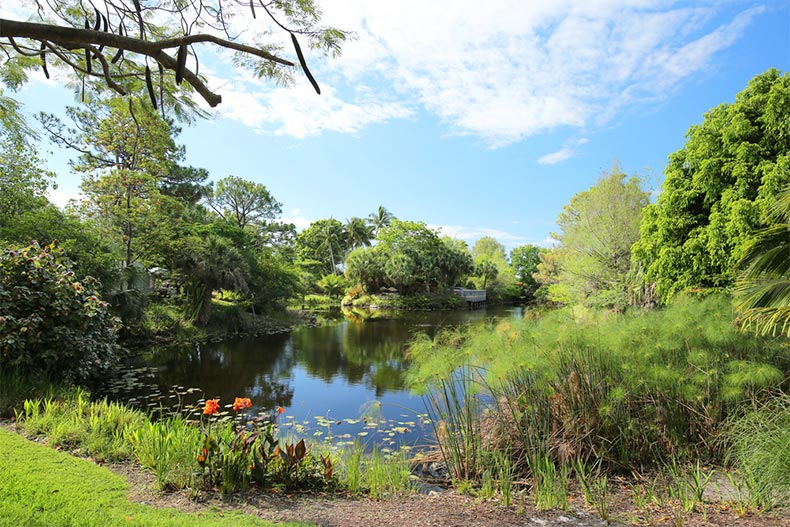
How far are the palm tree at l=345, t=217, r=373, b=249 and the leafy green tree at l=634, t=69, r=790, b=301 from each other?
4190 cm

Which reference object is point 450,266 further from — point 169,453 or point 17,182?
point 169,453

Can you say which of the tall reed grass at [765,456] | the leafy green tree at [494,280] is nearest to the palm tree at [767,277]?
the tall reed grass at [765,456]

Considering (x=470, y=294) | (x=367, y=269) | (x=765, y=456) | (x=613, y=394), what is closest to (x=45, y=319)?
(x=613, y=394)

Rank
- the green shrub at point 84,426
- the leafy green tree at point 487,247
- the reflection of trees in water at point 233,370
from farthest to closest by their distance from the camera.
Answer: the leafy green tree at point 487,247
the reflection of trees in water at point 233,370
the green shrub at point 84,426

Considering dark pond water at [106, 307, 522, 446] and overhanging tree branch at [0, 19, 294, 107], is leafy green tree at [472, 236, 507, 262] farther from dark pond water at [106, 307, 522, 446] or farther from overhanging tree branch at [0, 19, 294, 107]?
overhanging tree branch at [0, 19, 294, 107]

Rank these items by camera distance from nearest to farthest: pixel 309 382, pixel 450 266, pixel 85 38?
pixel 85 38, pixel 309 382, pixel 450 266

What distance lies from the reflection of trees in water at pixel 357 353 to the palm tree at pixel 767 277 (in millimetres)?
6496

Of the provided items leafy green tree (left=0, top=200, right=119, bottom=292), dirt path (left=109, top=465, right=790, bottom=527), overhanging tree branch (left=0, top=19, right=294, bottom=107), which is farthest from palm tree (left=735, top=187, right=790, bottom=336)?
leafy green tree (left=0, top=200, right=119, bottom=292)

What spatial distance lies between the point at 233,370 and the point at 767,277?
10.4 metres

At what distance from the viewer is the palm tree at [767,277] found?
144 inches

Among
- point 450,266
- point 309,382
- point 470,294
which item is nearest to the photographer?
point 309,382

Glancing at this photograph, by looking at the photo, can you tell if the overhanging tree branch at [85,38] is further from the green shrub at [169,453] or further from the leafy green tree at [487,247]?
the leafy green tree at [487,247]

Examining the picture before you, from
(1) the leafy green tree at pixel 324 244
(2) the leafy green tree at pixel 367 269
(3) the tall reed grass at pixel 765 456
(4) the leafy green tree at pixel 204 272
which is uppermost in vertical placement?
(1) the leafy green tree at pixel 324 244

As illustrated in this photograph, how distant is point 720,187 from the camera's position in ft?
25.0
